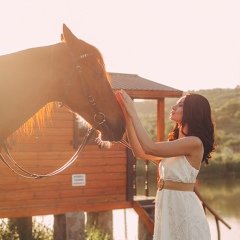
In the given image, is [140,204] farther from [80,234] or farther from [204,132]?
[204,132]

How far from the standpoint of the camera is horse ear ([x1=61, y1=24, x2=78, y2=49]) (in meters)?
3.40

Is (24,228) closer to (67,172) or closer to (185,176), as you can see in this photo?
(67,172)

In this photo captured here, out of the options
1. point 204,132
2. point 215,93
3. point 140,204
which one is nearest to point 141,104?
point 215,93

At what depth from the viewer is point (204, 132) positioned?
3615mm

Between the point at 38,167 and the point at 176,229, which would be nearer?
the point at 176,229

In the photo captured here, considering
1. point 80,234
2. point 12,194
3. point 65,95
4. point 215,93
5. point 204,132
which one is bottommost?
point 80,234

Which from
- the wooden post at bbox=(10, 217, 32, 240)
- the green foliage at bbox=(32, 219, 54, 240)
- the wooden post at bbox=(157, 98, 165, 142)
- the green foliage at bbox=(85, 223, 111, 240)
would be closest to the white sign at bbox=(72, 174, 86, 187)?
the green foliage at bbox=(85, 223, 111, 240)

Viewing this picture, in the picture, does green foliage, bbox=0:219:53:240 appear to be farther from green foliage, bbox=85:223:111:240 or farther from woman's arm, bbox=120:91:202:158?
woman's arm, bbox=120:91:202:158

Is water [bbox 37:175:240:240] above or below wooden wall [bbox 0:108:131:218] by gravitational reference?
below

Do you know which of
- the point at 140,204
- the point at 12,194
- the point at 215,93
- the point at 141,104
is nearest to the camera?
the point at 12,194

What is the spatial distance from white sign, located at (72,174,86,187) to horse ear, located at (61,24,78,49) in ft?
24.0

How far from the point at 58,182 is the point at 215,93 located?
101m

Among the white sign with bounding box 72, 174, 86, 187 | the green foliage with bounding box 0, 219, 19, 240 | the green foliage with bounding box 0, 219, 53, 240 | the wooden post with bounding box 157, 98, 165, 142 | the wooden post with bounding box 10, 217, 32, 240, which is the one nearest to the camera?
the white sign with bounding box 72, 174, 86, 187

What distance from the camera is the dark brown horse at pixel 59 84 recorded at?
3.36m
